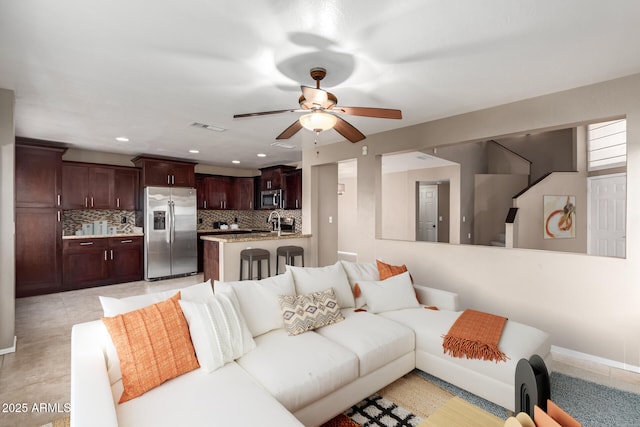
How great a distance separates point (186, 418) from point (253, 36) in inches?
87.0

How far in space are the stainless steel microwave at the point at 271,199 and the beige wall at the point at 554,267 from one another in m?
3.61

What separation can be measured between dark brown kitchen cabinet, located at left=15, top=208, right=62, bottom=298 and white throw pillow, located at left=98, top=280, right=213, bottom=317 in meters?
4.14

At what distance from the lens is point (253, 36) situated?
79.7 inches

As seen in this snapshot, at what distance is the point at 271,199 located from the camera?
7.46 metres

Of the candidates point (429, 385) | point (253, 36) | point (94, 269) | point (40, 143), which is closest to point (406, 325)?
point (429, 385)

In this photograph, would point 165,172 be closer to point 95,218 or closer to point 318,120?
point 95,218

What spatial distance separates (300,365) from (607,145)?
6.25 metres

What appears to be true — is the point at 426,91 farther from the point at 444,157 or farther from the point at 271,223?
the point at 271,223

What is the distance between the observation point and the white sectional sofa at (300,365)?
54.6 inches

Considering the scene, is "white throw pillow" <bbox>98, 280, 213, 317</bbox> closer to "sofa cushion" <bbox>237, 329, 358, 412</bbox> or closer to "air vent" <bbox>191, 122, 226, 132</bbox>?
"sofa cushion" <bbox>237, 329, 358, 412</bbox>

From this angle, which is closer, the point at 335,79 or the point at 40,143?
the point at 335,79

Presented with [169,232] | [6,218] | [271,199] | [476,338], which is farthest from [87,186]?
[476,338]

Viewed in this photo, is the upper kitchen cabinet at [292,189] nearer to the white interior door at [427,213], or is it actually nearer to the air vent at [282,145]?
the air vent at [282,145]

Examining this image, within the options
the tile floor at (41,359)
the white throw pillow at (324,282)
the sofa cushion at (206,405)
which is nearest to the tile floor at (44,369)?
the tile floor at (41,359)
